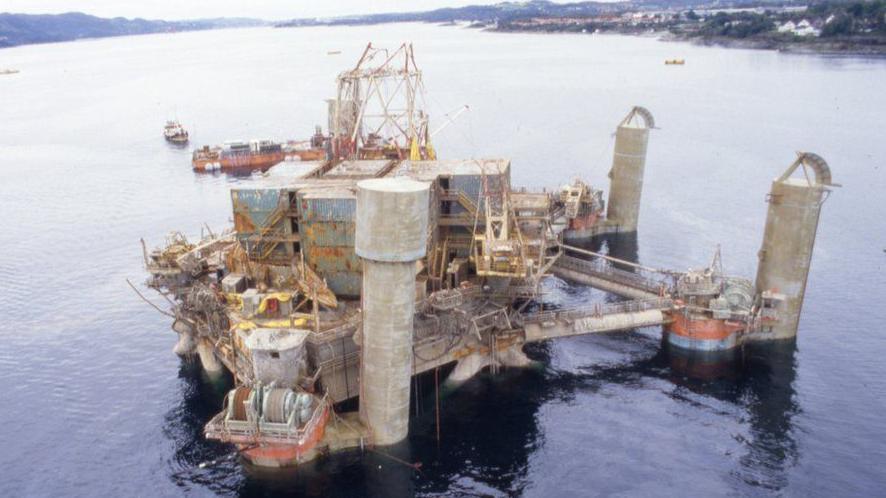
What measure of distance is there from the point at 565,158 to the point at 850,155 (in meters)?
54.0

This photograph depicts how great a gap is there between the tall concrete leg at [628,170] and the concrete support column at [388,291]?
175 ft

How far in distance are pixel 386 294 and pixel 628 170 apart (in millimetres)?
56888

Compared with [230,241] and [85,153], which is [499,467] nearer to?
[230,241]

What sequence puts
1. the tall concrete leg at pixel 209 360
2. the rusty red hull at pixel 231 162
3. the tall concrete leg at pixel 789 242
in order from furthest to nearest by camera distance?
the rusty red hull at pixel 231 162
the tall concrete leg at pixel 789 242
the tall concrete leg at pixel 209 360

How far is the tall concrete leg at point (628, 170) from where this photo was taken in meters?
87.2

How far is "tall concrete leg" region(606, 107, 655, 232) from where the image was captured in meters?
87.2

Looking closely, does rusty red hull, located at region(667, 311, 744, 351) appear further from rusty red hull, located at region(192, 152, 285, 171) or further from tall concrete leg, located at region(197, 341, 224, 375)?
rusty red hull, located at region(192, 152, 285, 171)

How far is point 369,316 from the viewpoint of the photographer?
4253 cm

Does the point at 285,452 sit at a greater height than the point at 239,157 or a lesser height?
lesser

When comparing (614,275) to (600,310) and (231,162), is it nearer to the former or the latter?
(600,310)

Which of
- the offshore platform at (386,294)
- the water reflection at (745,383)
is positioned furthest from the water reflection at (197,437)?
the water reflection at (745,383)

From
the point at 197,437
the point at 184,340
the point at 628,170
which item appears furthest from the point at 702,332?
the point at 184,340

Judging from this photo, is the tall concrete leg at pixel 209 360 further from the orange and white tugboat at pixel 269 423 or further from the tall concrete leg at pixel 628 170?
the tall concrete leg at pixel 628 170

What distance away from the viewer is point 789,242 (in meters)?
59.3
